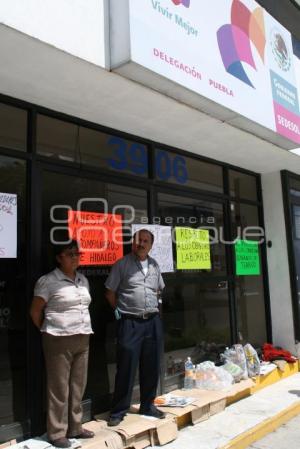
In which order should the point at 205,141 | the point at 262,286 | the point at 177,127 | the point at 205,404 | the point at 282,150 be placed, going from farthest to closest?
the point at 262,286 → the point at 282,150 → the point at 205,141 → the point at 177,127 → the point at 205,404

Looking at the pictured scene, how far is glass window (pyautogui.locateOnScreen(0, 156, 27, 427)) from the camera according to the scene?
11.6ft

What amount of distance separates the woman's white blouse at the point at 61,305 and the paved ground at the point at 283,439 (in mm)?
2036

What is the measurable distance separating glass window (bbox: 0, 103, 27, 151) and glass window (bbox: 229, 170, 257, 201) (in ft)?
11.4

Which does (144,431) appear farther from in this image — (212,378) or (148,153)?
(148,153)

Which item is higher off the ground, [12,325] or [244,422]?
[12,325]

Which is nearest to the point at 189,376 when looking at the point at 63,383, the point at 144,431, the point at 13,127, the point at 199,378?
the point at 199,378

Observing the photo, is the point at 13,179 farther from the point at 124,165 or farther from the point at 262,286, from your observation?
the point at 262,286

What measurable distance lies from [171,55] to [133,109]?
668 millimetres

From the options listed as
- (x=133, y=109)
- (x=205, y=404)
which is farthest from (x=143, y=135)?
(x=205, y=404)

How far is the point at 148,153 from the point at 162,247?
1.15 m

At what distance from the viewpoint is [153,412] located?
3975mm

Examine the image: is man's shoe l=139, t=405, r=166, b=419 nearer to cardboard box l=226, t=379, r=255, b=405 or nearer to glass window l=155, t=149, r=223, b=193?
cardboard box l=226, t=379, r=255, b=405

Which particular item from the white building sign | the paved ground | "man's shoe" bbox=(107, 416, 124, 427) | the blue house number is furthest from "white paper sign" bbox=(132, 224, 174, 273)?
the paved ground

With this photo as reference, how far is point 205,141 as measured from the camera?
5219mm
